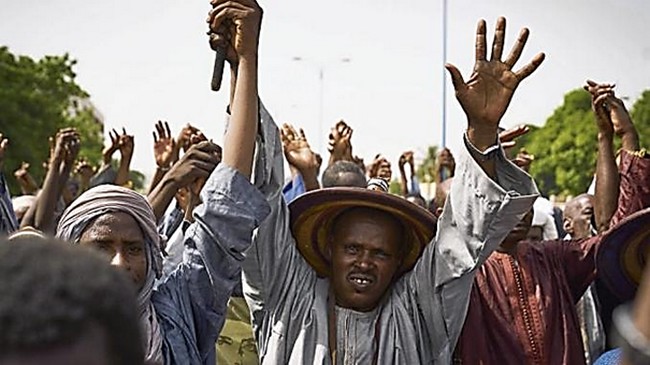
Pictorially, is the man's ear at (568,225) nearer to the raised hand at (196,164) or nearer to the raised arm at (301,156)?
the raised arm at (301,156)

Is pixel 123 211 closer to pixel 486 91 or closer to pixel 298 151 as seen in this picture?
pixel 486 91

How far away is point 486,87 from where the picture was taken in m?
3.55

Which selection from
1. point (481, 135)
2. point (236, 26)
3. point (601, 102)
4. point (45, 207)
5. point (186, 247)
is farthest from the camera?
point (45, 207)

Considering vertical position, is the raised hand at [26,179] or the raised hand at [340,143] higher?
the raised hand at [340,143]

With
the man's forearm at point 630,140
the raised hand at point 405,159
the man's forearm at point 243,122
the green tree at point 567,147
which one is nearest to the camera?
the man's forearm at point 243,122

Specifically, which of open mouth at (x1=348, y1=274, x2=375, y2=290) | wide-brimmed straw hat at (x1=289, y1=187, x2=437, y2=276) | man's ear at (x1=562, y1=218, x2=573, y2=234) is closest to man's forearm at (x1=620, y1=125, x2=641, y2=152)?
wide-brimmed straw hat at (x1=289, y1=187, x2=437, y2=276)

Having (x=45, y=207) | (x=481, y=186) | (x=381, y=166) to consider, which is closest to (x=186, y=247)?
(x=481, y=186)

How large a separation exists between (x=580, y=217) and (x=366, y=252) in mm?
3442

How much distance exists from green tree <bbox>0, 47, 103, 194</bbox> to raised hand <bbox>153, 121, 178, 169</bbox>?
90.1 ft

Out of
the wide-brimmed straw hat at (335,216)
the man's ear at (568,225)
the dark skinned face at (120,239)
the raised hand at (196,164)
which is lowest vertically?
the dark skinned face at (120,239)

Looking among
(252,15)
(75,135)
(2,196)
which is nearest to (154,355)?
(252,15)

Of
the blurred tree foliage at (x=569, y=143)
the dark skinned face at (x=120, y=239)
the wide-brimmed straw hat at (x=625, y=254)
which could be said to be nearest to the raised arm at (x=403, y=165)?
the wide-brimmed straw hat at (x=625, y=254)

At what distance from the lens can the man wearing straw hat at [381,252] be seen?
3510 millimetres

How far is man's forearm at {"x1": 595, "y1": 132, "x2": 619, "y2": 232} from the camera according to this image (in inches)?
196
